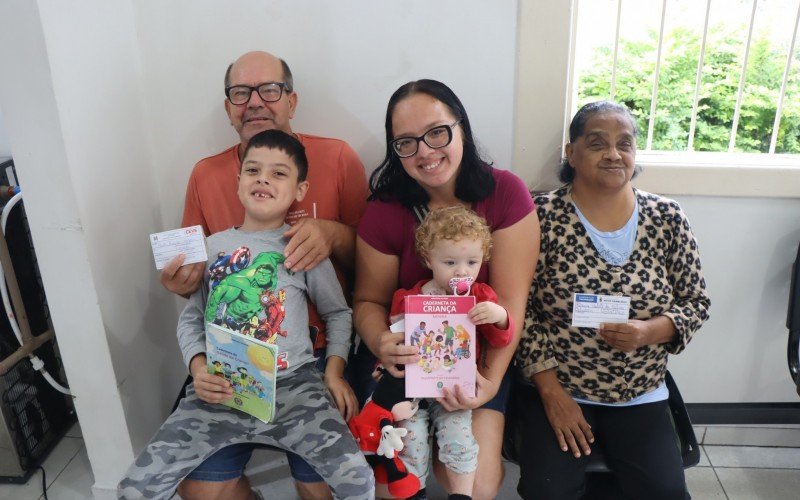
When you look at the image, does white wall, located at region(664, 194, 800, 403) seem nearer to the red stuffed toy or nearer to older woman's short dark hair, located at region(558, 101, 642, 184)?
older woman's short dark hair, located at region(558, 101, 642, 184)

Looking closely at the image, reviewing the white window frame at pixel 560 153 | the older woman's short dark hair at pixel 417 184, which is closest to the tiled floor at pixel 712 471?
the white window frame at pixel 560 153

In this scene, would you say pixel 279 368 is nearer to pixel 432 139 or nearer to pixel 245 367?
pixel 245 367

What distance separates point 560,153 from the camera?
2.15m

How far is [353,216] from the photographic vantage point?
215 cm

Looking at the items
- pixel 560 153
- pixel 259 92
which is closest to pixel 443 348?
pixel 560 153

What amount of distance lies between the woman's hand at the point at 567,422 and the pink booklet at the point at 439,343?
327 millimetres

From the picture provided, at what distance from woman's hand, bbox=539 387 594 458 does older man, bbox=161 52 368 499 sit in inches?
24.4

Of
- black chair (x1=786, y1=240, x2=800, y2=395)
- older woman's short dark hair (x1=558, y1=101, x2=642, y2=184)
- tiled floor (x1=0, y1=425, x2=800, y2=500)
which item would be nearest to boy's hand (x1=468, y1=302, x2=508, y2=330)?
older woman's short dark hair (x1=558, y1=101, x2=642, y2=184)

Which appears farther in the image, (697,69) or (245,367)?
(697,69)

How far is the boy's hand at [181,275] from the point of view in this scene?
1729mm

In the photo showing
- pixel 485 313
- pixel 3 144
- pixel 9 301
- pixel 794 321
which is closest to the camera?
pixel 485 313

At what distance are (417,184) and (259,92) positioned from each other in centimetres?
64

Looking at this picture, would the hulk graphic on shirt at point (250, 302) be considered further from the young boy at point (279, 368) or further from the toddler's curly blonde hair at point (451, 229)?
the toddler's curly blonde hair at point (451, 229)

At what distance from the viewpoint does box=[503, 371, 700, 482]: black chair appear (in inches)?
68.9
